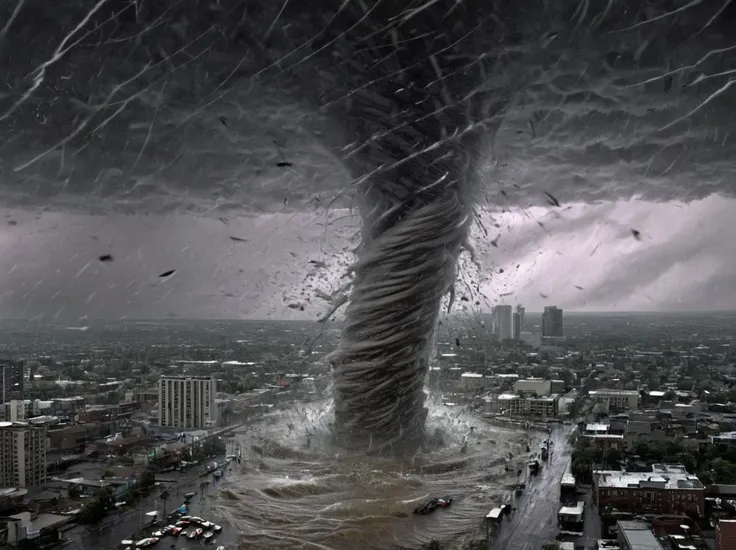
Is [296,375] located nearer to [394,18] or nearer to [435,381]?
[435,381]

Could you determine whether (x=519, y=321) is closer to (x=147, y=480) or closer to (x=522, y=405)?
(x=522, y=405)

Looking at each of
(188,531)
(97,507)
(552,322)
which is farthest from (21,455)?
(552,322)

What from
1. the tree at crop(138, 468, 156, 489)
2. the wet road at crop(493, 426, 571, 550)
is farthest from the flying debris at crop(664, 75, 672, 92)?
the tree at crop(138, 468, 156, 489)

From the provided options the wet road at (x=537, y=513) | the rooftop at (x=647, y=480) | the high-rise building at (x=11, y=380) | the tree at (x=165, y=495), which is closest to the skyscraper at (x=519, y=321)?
the wet road at (x=537, y=513)

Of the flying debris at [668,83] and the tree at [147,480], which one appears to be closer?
the flying debris at [668,83]

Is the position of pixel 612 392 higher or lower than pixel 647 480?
higher

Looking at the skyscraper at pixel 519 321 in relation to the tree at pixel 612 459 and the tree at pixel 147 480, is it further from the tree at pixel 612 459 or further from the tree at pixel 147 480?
the tree at pixel 147 480
